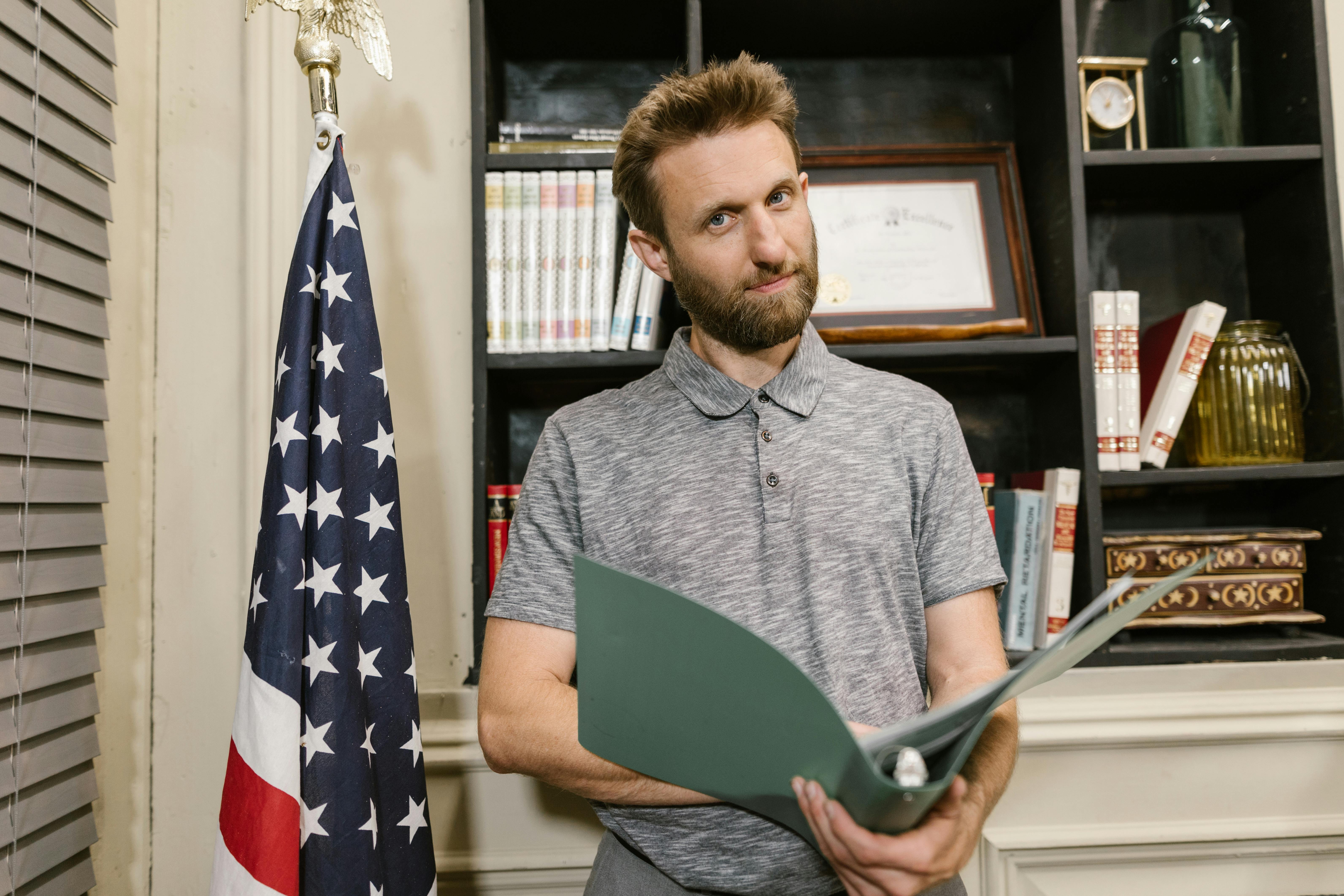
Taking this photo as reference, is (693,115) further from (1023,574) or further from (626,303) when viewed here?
(1023,574)

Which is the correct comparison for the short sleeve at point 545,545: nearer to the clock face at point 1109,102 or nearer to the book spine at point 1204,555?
the book spine at point 1204,555

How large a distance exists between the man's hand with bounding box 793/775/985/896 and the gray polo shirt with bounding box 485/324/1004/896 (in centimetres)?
29

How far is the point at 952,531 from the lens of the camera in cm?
101

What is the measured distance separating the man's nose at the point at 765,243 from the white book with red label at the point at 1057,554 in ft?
2.24

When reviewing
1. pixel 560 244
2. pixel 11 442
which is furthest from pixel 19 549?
pixel 560 244

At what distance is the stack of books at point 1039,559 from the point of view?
4.39ft

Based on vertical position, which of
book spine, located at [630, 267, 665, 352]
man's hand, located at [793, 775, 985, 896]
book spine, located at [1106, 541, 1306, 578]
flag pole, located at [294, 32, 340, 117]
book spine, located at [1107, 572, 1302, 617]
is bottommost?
man's hand, located at [793, 775, 985, 896]

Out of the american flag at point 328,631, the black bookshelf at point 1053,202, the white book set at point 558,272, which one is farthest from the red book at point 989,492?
the american flag at point 328,631

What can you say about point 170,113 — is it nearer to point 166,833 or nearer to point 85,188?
point 85,188

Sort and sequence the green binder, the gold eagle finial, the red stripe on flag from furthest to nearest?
the gold eagle finial
the red stripe on flag
the green binder

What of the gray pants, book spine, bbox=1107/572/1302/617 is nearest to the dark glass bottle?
book spine, bbox=1107/572/1302/617

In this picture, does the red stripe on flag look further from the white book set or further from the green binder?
the white book set

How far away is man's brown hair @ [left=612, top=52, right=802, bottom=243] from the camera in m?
1.05

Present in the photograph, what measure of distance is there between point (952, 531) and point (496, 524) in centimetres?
73
